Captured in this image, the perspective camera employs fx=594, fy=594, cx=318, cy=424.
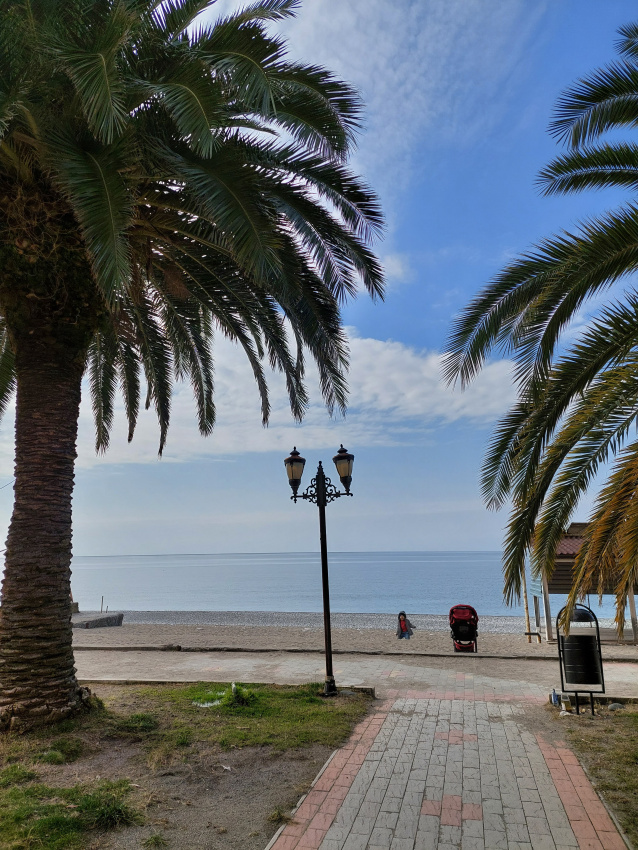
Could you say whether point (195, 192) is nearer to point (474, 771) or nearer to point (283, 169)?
point (283, 169)

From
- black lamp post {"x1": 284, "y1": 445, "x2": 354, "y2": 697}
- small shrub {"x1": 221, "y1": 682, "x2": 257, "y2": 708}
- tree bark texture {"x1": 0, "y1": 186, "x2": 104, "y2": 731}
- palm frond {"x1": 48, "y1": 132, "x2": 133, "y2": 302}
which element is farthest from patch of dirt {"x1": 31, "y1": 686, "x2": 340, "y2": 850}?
palm frond {"x1": 48, "y1": 132, "x2": 133, "y2": 302}

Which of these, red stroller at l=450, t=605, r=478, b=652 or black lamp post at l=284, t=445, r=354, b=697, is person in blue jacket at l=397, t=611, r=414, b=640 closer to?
red stroller at l=450, t=605, r=478, b=652

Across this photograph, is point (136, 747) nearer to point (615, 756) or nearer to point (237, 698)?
point (237, 698)

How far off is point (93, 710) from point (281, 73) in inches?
278

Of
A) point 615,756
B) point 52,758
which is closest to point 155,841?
point 52,758

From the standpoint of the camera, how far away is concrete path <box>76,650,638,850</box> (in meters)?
4.02

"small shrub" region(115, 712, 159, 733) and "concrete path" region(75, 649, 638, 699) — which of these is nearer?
"small shrub" region(115, 712, 159, 733)

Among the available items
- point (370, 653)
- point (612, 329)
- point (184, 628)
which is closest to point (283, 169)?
point (612, 329)

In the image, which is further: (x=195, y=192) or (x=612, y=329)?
(x=195, y=192)

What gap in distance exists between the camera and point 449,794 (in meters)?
4.77

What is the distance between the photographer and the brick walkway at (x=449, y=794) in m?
3.97

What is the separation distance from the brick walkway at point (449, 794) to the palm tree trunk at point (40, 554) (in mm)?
3061

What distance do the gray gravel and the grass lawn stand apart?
13.4 metres

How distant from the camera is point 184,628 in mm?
17859
